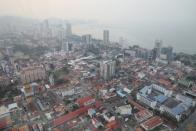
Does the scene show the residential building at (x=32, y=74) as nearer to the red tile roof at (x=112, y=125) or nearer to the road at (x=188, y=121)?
the red tile roof at (x=112, y=125)

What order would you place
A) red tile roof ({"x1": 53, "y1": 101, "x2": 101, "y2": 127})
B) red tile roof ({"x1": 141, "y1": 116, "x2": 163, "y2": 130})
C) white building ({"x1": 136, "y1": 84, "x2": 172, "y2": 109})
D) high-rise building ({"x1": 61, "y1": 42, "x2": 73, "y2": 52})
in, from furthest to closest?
high-rise building ({"x1": 61, "y1": 42, "x2": 73, "y2": 52}), white building ({"x1": 136, "y1": 84, "x2": 172, "y2": 109}), red tile roof ({"x1": 53, "y1": 101, "x2": 101, "y2": 127}), red tile roof ({"x1": 141, "y1": 116, "x2": 163, "y2": 130})

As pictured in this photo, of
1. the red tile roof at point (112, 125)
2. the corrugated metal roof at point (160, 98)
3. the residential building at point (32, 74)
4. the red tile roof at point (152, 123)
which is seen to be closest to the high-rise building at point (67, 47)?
the residential building at point (32, 74)

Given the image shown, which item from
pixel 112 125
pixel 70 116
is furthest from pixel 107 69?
pixel 112 125

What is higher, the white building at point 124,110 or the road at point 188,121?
the white building at point 124,110

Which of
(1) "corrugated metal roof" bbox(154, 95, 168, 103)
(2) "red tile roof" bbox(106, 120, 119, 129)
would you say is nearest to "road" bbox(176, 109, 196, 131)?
(1) "corrugated metal roof" bbox(154, 95, 168, 103)

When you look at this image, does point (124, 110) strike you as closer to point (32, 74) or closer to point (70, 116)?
point (70, 116)

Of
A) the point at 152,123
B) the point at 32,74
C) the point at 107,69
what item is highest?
the point at 107,69

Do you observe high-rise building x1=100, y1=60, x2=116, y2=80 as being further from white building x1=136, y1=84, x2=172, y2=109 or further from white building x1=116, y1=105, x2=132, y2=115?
white building x1=116, y1=105, x2=132, y2=115

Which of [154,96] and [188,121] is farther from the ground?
[154,96]

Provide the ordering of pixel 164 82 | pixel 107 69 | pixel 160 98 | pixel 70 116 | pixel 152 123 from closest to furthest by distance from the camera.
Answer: pixel 152 123 → pixel 70 116 → pixel 160 98 → pixel 164 82 → pixel 107 69
